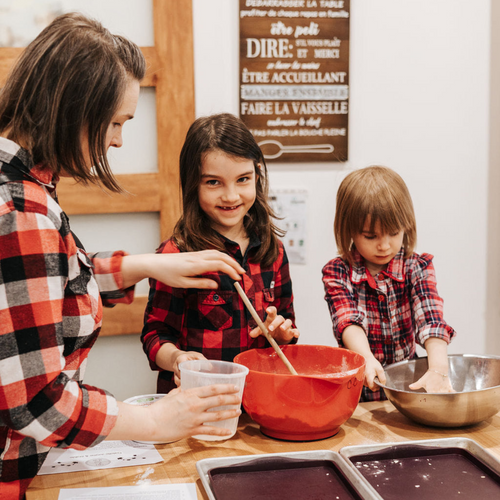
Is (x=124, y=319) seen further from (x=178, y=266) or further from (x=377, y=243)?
(x=178, y=266)

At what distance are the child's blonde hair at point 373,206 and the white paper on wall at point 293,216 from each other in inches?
26.2

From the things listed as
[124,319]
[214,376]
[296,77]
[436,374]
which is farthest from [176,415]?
[296,77]

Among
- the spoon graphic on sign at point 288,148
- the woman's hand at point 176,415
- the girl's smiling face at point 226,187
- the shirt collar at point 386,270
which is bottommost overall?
the woman's hand at point 176,415

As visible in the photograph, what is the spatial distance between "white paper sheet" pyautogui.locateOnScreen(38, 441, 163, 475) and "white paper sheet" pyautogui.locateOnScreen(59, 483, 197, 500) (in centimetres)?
8

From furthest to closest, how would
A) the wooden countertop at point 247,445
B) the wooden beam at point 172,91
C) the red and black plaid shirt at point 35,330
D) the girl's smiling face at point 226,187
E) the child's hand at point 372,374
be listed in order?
the wooden beam at point 172,91 < the girl's smiling face at point 226,187 < the child's hand at point 372,374 < the wooden countertop at point 247,445 < the red and black plaid shirt at point 35,330

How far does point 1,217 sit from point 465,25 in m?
2.15

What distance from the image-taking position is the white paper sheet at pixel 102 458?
3.38 ft

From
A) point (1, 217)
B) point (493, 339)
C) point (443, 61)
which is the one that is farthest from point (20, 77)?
point (493, 339)

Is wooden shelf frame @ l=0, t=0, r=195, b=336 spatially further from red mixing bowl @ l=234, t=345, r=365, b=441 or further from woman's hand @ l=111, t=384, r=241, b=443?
woman's hand @ l=111, t=384, r=241, b=443

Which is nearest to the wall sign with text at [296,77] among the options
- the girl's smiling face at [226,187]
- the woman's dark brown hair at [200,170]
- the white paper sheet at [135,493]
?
the woman's dark brown hair at [200,170]

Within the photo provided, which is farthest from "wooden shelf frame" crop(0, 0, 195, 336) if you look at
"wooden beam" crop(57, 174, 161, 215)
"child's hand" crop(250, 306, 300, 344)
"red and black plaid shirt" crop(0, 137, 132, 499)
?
"red and black plaid shirt" crop(0, 137, 132, 499)

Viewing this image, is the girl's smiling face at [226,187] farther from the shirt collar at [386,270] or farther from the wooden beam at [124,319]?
the wooden beam at [124,319]

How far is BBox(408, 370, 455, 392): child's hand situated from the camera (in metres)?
1.27

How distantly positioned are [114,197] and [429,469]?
151 cm
